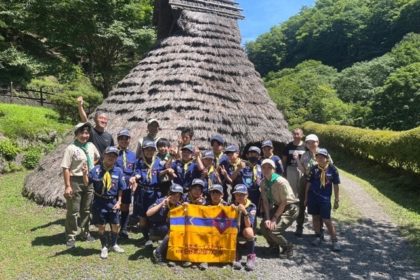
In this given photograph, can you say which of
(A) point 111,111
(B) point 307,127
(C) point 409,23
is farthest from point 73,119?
(C) point 409,23

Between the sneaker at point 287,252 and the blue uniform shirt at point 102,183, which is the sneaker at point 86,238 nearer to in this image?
the blue uniform shirt at point 102,183

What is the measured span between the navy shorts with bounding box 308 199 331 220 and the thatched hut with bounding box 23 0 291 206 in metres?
2.26

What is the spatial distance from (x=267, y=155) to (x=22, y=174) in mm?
8940

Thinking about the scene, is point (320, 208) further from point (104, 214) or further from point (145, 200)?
point (104, 214)

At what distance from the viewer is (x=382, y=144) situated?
48.9 feet

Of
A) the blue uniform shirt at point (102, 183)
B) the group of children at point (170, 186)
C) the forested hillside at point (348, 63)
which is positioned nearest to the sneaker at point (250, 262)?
the group of children at point (170, 186)

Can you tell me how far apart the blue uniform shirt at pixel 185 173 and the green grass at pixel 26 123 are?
9058mm

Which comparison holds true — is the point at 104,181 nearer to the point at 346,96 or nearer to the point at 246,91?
the point at 246,91

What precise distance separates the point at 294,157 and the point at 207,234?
2.68 metres

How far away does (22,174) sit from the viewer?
12.0 metres

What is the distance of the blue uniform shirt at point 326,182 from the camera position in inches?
253

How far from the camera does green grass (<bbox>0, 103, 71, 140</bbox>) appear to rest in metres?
13.0

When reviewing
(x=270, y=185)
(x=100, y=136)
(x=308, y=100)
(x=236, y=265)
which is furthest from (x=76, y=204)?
(x=308, y=100)

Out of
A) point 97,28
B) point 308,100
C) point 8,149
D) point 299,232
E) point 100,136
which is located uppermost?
point 97,28
